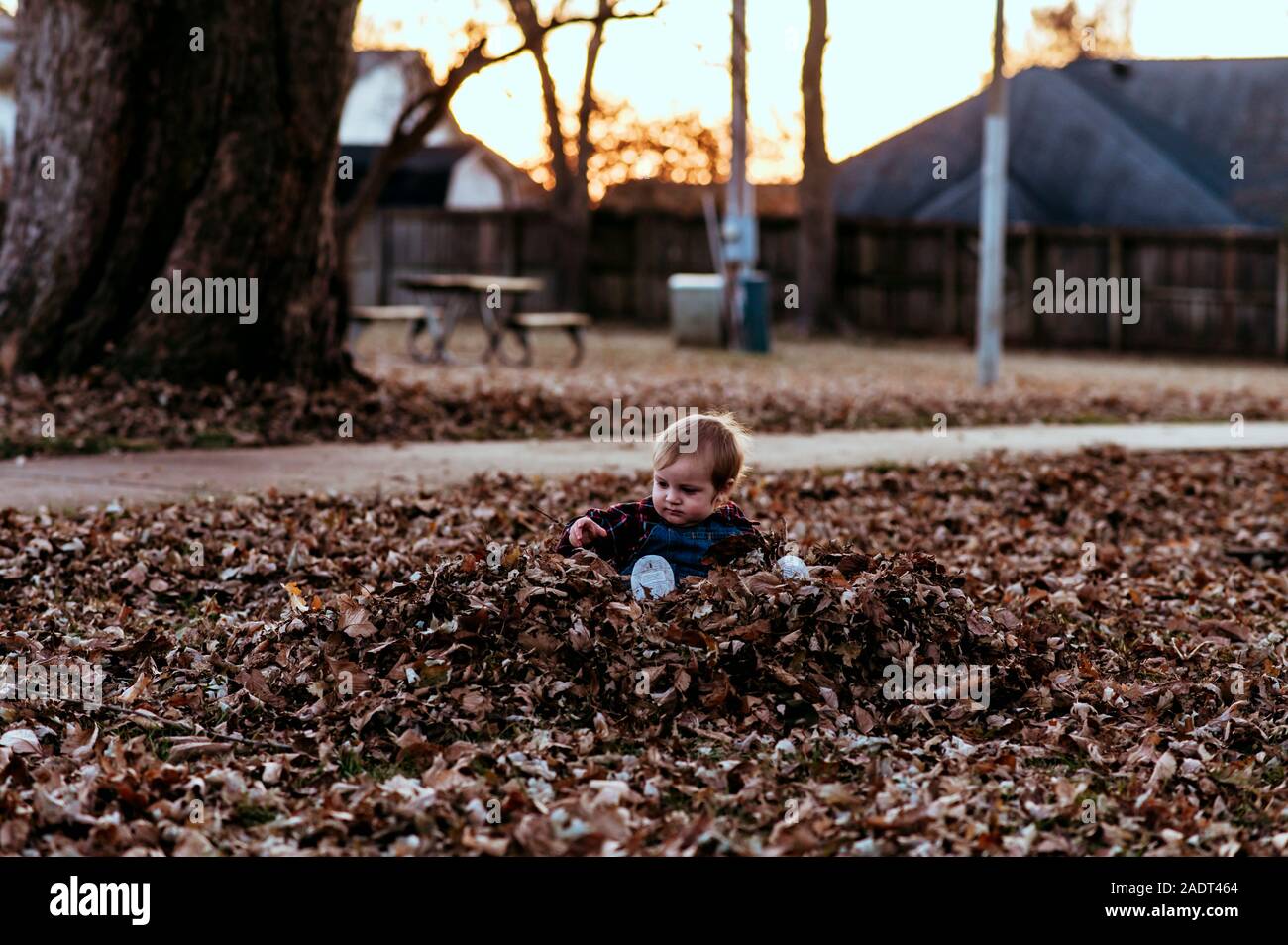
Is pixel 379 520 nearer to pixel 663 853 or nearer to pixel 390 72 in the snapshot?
pixel 663 853

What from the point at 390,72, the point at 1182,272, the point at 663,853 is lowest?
the point at 663,853

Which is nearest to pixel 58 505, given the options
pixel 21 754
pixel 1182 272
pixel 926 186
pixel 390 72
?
pixel 21 754

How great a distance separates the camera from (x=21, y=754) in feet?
17.0

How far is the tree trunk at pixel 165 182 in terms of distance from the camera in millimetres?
12086

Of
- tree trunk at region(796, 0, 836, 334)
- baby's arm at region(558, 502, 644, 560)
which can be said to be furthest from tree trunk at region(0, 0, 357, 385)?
tree trunk at region(796, 0, 836, 334)

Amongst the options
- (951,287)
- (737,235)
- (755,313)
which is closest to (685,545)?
(755,313)

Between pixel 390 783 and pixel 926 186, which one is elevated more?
pixel 926 186

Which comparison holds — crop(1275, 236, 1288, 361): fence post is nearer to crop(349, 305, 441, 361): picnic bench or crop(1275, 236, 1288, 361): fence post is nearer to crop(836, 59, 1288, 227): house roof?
crop(836, 59, 1288, 227): house roof

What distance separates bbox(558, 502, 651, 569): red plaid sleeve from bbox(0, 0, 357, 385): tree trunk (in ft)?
21.1

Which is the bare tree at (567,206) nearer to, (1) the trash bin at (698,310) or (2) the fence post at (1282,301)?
(1) the trash bin at (698,310)

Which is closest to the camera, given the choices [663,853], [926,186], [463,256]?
[663,853]

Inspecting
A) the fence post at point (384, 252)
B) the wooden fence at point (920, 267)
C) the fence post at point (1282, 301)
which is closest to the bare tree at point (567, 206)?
→ the wooden fence at point (920, 267)

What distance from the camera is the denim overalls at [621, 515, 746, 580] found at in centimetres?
626

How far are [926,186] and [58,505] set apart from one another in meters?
28.8
